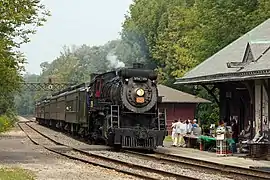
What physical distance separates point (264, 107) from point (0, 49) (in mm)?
10676

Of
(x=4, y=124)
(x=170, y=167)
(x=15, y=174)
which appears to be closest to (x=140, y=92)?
(x=170, y=167)

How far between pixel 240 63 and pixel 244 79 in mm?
2330

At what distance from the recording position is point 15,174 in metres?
14.2

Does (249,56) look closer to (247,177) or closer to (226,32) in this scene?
(247,177)

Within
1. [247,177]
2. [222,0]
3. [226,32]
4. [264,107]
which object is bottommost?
[247,177]

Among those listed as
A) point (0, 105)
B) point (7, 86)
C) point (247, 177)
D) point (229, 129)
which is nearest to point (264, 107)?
point (229, 129)

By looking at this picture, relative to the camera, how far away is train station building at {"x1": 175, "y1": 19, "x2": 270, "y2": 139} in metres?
21.2

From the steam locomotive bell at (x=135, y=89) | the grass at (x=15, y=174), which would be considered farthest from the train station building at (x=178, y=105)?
the grass at (x=15, y=174)

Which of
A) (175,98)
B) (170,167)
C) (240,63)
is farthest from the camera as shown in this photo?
(175,98)

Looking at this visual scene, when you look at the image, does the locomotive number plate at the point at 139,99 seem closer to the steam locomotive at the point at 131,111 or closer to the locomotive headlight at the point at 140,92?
the steam locomotive at the point at 131,111

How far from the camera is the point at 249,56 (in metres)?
23.4

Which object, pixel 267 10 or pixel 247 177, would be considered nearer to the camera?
pixel 247 177

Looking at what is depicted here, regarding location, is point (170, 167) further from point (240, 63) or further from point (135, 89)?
point (240, 63)

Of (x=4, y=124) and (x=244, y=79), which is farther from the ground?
(x=244, y=79)
